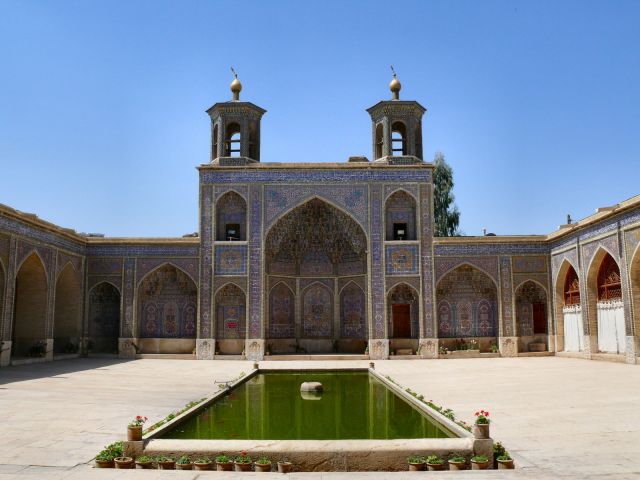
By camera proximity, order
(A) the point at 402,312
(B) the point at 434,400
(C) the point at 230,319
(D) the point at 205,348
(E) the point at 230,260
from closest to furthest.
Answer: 1. (B) the point at 434,400
2. (D) the point at 205,348
3. (E) the point at 230,260
4. (C) the point at 230,319
5. (A) the point at 402,312

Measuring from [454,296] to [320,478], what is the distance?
14.7 meters

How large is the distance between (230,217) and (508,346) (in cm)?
901

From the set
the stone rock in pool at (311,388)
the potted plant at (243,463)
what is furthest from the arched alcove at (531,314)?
the potted plant at (243,463)

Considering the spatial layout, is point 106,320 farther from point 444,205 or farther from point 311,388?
point 444,205

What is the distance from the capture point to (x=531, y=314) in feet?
60.5

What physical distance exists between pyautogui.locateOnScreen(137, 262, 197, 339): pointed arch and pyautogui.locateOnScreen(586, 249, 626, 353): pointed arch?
36.7 ft

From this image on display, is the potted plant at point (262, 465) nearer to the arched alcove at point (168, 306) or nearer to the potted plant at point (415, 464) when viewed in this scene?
the potted plant at point (415, 464)

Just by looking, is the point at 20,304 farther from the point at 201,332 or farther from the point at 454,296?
the point at 454,296

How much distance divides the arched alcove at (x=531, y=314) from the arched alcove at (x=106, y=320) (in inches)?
478

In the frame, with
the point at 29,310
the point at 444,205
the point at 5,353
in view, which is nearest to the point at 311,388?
the point at 5,353

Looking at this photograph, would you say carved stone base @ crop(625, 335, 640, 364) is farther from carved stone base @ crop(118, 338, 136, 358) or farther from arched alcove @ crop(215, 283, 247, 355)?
carved stone base @ crop(118, 338, 136, 358)

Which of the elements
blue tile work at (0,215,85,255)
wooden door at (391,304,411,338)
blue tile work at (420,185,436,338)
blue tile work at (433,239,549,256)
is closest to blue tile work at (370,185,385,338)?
wooden door at (391,304,411,338)

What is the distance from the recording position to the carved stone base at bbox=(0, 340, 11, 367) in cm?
1379

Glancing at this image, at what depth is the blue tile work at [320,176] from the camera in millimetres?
18109
